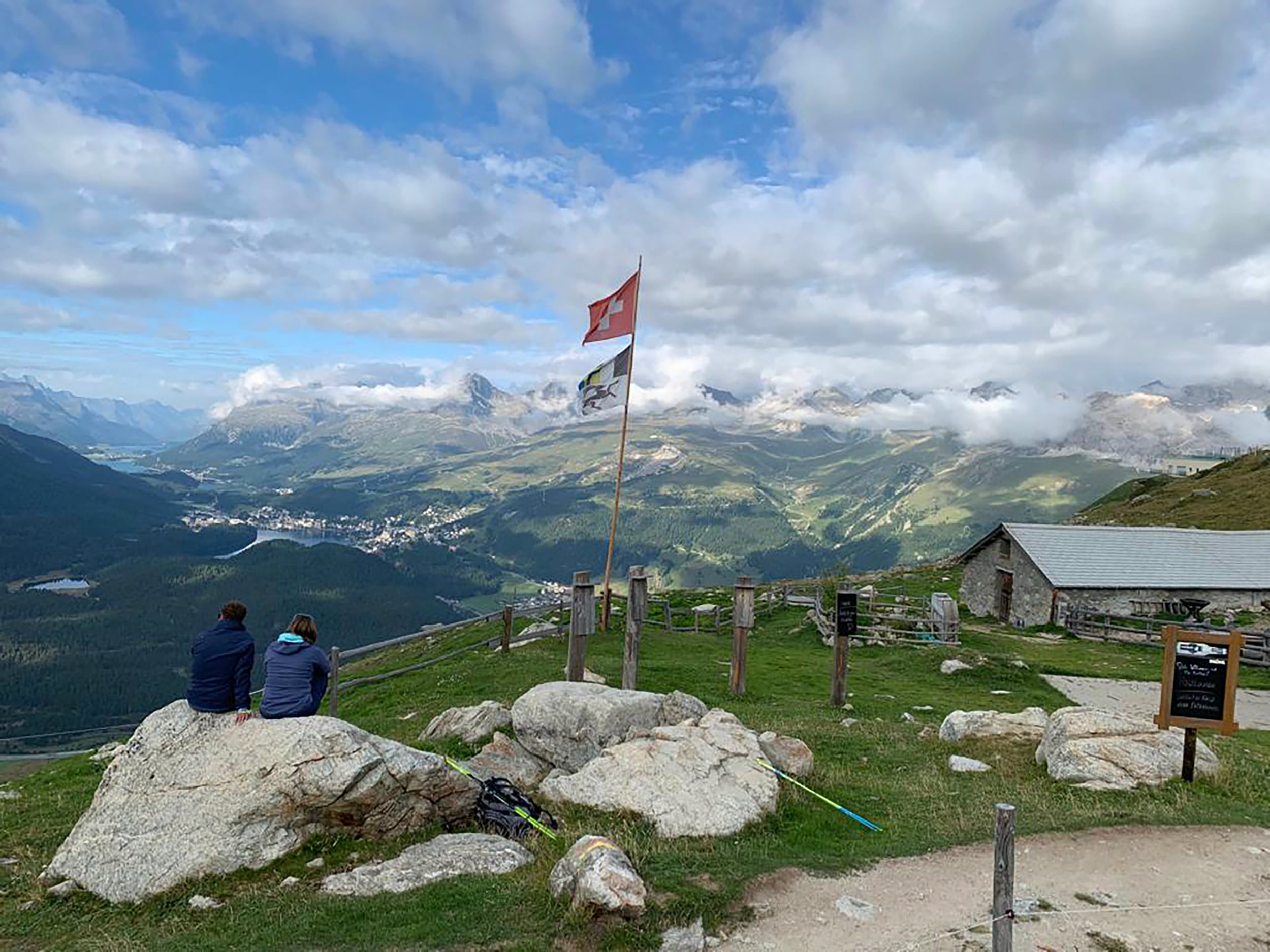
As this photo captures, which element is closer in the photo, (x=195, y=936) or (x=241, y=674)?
(x=195, y=936)

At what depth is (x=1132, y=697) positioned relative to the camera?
2550cm

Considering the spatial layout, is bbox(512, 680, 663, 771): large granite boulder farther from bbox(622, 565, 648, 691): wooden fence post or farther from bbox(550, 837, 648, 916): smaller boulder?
bbox(622, 565, 648, 691): wooden fence post

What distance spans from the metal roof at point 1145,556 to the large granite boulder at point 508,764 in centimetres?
3695

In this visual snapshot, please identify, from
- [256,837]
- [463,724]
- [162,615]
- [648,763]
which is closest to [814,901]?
[648,763]

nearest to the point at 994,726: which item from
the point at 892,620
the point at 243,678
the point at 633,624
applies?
the point at 633,624

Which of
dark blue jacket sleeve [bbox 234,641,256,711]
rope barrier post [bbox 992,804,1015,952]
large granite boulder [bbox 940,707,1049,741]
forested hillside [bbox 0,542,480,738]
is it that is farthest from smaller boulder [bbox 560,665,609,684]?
forested hillside [bbox 0,542,480,738]

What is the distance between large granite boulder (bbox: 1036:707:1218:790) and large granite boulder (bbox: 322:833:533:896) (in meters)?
9.94

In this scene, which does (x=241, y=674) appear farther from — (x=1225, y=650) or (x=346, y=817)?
(x=1225, y=650)

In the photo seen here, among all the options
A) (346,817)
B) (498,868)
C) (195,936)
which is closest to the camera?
(195,936)

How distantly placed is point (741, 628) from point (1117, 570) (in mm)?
32683

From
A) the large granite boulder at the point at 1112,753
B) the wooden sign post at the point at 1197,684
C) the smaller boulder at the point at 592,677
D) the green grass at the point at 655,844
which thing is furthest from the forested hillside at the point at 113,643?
the wooden sign post at the point at 1197,684

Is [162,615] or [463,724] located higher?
[463,724]

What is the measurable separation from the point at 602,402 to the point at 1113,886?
21575 mm

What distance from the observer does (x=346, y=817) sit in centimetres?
1034
